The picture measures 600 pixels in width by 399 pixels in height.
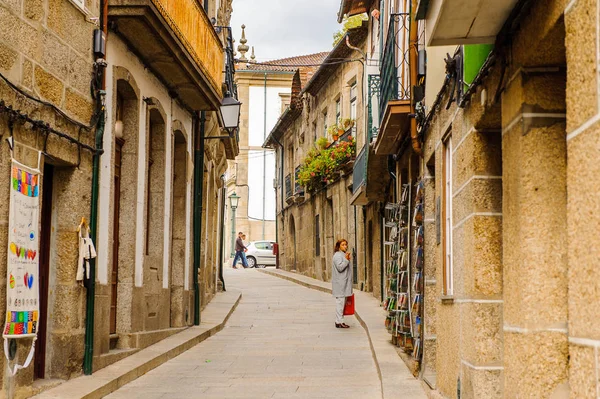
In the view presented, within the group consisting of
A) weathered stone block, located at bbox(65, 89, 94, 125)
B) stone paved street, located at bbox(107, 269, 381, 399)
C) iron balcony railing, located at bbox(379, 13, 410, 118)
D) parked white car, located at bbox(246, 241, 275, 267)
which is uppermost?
iron balcony railing, located at bbox(379, 13, 410, 118)

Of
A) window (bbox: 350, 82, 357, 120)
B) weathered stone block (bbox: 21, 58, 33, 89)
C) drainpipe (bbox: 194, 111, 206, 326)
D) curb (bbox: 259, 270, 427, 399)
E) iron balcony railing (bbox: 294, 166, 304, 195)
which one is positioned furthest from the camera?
iron balcony railing (bbox: 294, 166, 304, 195)

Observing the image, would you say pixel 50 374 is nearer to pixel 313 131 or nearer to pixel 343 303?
pixel 343 303

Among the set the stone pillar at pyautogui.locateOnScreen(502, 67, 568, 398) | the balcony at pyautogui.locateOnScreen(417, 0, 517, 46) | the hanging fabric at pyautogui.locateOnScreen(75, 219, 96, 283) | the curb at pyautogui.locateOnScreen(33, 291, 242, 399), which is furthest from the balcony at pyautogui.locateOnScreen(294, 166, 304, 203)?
the stone pillar at pyautogui.locateOnScreen(502, 67, 568, 398)

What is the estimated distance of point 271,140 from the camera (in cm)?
4097

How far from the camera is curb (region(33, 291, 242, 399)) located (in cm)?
779

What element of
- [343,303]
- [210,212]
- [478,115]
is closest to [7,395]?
[478,115]

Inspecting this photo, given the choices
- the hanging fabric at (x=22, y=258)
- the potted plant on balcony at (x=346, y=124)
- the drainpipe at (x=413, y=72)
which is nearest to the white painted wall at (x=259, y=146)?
the potted plant on balcony at (x=346, y=124)

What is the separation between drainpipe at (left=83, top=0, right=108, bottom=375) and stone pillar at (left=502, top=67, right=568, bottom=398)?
498 centimetres

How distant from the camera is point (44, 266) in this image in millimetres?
8438

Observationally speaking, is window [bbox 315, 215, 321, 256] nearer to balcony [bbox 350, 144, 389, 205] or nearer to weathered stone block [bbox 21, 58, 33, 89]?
balcony [bbox 350, 144, 389, 205]

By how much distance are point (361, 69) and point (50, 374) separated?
54.1ft

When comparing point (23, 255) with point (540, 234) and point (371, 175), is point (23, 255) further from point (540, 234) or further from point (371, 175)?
point (371, 175)

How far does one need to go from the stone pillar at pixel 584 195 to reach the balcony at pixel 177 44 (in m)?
6.80

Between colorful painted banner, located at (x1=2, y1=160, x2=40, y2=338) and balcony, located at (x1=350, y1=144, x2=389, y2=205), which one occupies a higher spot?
balcony, located at (x1=350, y1=144, x2=389, y2=205)
